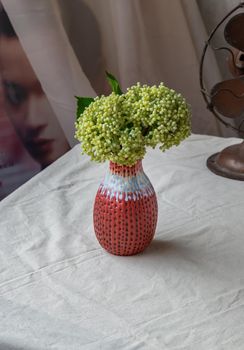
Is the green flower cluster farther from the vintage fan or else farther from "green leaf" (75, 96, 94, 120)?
the vintage fan

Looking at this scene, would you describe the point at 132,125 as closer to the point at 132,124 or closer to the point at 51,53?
the point at 132,124

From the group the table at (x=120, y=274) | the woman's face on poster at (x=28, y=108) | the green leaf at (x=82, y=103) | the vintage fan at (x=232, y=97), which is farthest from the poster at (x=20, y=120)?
the green leaf at (x=82, y=103)

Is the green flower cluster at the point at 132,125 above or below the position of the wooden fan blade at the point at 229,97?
above

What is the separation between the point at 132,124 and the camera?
32.0 inches

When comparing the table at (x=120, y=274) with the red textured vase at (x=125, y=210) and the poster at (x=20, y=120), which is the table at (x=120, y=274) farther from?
the poster at (x=20, y=120)

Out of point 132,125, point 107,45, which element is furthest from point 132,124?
point 107,45

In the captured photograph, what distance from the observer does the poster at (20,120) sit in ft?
5.01

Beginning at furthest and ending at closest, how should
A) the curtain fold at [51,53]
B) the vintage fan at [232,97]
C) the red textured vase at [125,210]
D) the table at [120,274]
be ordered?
the curtain fold at [51,53]
the vintage fan at [232,97]
the red textured vase at [125,210]
the table at [120,274]

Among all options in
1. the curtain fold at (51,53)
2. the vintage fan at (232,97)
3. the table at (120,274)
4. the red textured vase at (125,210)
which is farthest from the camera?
the curtain fold at (51,53)

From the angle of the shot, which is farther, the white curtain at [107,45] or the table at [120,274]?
the white curtain at [107,45]

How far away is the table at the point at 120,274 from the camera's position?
0.72 metres

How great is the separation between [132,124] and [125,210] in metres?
0.15

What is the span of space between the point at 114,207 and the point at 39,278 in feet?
0.53

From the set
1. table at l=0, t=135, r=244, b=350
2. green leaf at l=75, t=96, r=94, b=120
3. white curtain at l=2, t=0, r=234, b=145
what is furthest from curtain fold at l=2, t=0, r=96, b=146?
green leaf at l=75, t=96, r=94, b=120
